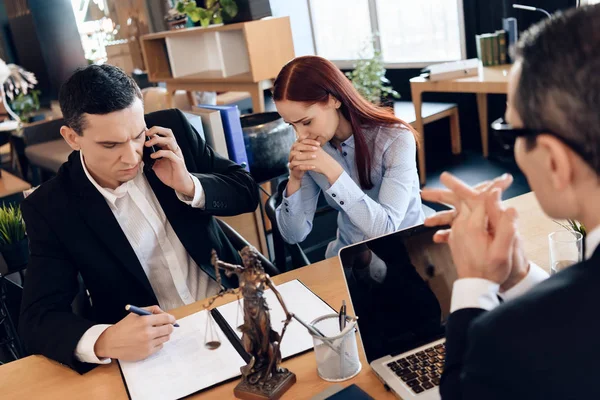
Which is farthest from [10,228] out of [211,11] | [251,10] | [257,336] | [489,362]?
[211,11]

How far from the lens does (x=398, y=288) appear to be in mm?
1137

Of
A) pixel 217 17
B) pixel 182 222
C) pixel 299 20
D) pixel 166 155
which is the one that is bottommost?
pixel 182 222

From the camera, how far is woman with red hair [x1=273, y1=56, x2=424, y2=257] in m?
1.68

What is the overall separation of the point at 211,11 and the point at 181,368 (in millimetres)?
3274

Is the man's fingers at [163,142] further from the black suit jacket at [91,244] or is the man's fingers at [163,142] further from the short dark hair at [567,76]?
the short dark hair at [567,76]

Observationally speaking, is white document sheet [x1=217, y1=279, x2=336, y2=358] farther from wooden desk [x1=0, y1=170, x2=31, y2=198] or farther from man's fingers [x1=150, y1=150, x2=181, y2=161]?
wooden desk [x1=0, y1=170, x2=31, y2=198]

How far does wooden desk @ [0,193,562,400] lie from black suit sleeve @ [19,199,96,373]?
0.12 ft

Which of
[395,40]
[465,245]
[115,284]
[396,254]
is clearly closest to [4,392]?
[115,284]

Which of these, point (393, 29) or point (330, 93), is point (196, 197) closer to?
point (330, 93)

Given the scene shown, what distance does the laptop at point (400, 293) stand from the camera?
3.68 feet

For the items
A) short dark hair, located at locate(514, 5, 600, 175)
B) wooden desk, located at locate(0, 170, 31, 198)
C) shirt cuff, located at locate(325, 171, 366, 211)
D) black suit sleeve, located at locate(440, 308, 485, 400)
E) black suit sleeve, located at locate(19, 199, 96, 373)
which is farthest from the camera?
wooden desk, located at locate(0, 170, 31, 198)

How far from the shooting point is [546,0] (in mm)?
4426

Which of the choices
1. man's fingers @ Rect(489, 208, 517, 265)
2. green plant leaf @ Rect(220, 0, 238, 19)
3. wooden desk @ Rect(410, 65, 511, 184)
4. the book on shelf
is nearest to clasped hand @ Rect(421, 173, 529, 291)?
man's fingers @ Rect(489, 208, 517, 265)

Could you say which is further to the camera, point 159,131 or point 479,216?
point 159,131
